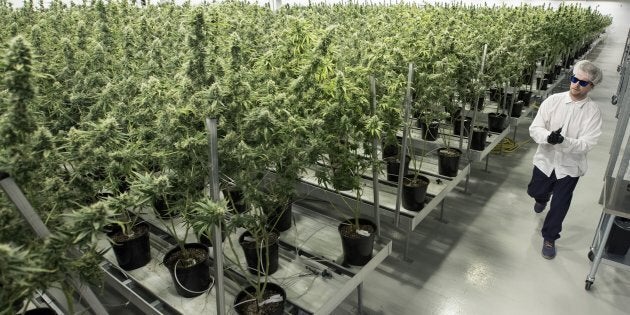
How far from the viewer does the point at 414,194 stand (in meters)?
3.05

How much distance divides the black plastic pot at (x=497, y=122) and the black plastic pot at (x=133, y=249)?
418 cm

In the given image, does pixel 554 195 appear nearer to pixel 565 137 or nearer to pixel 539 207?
pixel 565 137

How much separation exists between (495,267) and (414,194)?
0.86 m

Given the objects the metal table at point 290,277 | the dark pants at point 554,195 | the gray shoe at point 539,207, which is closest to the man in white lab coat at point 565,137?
the dark pants at point 554,195

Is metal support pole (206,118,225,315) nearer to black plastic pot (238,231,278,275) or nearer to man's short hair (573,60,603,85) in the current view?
black plastic pot (238,231,278,275)

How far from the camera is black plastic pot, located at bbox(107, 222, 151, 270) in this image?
2334 millimetres

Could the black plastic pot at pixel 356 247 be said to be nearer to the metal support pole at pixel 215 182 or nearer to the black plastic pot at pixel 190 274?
the black plastic pot at pixel 190 274

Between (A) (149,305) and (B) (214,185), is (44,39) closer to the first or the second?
(A) (149,305)

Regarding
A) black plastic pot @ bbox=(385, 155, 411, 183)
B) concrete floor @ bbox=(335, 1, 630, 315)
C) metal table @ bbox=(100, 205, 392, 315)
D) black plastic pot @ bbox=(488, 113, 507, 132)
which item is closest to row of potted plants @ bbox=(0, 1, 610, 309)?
metal table @ bbox=(100, 205, 392, 315)

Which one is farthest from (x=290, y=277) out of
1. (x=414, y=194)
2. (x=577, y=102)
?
(x=577, y=102)

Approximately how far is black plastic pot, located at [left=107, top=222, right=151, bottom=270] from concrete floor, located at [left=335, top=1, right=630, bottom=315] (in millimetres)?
1311

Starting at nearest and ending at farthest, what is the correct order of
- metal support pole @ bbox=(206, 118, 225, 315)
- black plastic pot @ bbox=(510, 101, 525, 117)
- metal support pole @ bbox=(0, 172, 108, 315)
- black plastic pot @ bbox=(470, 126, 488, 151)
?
metal support pole @ bbox=(0, 172, 108, 315), metal support pole @ bbox=(206, 118, 225, 315), black plastic pot @ bbox=(470, 126, 488, 151), black plastic pot @ bbox=(510, 101, 525, 117)

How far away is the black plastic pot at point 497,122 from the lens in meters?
→ 4.81

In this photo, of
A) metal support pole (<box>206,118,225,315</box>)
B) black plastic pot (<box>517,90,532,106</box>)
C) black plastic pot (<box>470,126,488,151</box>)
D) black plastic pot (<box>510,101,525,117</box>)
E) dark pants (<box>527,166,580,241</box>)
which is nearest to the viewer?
metal support pole (<box>206,118,225,315</box>)
